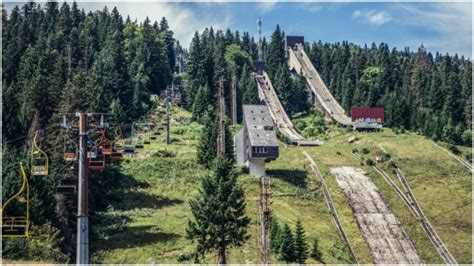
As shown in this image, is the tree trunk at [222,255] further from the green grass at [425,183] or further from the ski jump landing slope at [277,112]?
the ski jump landing slope at [277,112]

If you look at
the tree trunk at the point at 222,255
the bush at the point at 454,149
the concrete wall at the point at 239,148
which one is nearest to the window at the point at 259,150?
the concrete wall at the point at 239,148

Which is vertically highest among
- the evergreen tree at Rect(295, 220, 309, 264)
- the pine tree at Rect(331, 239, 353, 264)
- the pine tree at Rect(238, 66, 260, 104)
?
the pine tree at Rect(238, 66, 260, 104)

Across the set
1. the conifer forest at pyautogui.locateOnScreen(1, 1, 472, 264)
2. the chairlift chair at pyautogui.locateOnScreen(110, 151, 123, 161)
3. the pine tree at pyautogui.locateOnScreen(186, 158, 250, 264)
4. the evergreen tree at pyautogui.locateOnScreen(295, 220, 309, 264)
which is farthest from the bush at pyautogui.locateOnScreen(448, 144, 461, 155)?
the chairlift chair at pyautogui.locateOnScreen(110, 151, 123, 161)

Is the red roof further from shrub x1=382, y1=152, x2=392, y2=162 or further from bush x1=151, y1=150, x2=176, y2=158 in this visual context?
bush x1=151, y1=150, x2=176, y2=158

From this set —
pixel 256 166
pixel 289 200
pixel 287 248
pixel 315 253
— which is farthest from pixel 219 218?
pixel 256 166

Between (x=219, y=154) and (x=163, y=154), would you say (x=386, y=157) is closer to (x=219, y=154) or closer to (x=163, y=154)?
(x=163, y=154)
